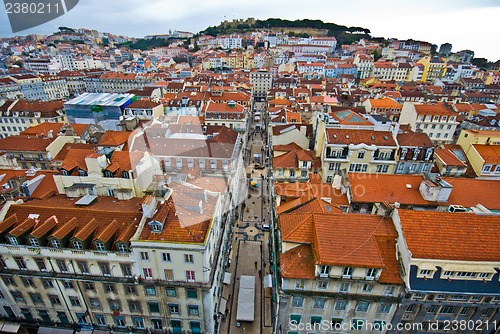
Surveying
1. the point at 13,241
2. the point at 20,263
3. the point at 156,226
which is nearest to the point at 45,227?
the point at 13,241

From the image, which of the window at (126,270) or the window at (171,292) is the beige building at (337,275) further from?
the window at (126,270)

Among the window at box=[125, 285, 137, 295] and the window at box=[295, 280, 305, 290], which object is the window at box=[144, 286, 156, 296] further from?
the window at box=[295, 280, 305, 290]

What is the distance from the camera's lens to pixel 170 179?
121ft

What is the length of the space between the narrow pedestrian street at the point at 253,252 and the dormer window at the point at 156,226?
1703 centimetres

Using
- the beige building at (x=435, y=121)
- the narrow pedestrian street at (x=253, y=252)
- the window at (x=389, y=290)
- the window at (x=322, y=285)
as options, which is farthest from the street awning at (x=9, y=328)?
the beige building at (x=435, y=121)

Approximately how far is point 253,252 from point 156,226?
23659 millimetres

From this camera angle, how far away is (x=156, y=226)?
27.3 metres

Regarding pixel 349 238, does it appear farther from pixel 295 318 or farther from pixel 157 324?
pixel 157 324

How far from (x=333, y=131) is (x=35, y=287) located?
47.9 m

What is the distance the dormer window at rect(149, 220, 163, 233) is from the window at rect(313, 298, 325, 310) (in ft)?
58.2

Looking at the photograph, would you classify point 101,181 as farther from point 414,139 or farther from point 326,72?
point 326,72

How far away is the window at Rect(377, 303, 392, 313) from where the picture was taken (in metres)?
27.5

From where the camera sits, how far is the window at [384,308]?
27.5 meters

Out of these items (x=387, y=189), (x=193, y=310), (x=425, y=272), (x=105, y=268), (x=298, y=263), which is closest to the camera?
(x=425, y=272)
